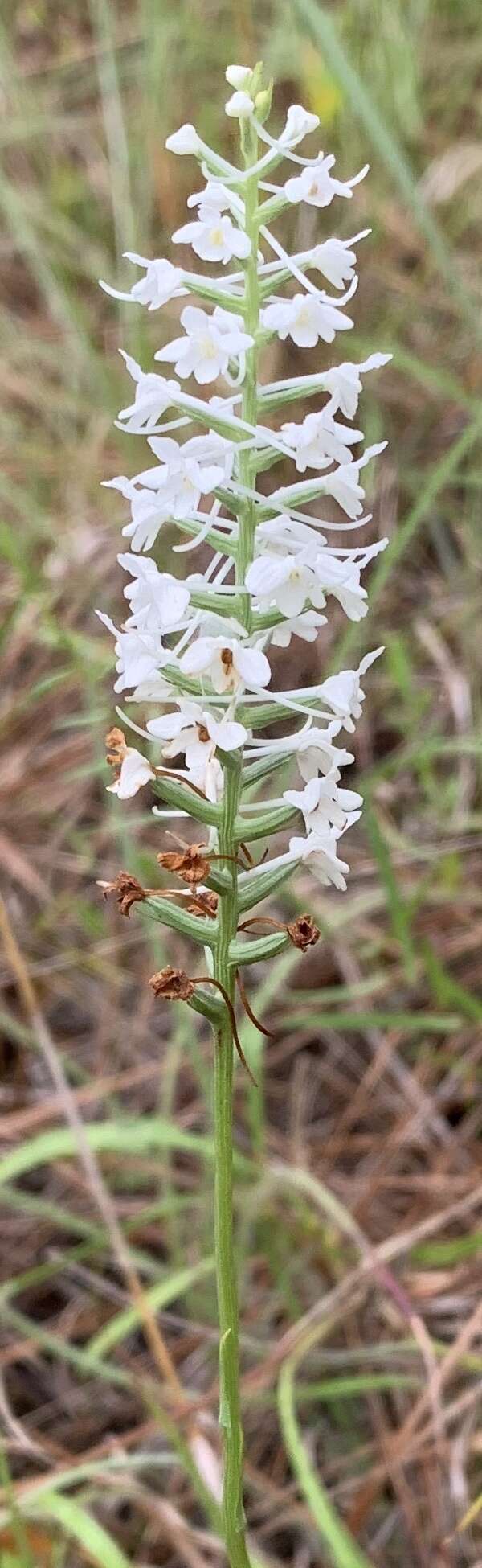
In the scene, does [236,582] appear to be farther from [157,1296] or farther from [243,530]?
[157,1296]

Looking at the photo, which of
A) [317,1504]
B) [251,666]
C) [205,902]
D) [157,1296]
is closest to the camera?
[251,666]

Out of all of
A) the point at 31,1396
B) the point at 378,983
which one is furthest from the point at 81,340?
the point at 31,1396

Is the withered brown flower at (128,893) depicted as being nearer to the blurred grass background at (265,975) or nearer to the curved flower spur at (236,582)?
the curved flower spur at (236,582)

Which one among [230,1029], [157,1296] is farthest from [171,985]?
[157,1296]

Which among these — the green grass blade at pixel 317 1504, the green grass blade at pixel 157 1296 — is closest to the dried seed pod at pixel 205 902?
the green grass blade at pixel 317 1504

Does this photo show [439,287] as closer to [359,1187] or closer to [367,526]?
[367,526]

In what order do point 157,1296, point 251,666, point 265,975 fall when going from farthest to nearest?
point 265,975 → point 157,1296 → point 251,666

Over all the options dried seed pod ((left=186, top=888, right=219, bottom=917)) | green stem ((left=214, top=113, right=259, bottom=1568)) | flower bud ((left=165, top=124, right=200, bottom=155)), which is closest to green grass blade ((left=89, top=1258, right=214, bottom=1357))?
green stem ((left=214, top=113, right=259, bottom=1568))
